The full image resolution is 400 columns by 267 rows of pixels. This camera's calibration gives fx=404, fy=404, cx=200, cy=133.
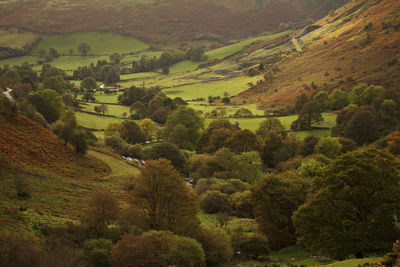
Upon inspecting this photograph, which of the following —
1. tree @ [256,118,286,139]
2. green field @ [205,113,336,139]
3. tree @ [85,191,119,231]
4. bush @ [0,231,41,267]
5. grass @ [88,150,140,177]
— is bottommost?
green field @ [205,113,336,139]

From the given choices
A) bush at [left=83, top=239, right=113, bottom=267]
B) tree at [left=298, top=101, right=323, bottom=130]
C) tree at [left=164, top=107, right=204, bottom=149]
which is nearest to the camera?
bush at [left=83, top=239, right=113, bottom=267]

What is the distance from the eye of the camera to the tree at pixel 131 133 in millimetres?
98312

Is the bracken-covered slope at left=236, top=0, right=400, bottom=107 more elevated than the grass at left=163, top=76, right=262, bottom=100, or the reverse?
the bracken-covered slope at left=236, top=0, right=400, bottom=107

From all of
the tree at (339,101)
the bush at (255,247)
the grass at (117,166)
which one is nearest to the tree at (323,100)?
the tree at (339,101)

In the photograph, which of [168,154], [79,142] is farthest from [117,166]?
[168,154]

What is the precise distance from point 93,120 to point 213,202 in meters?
68.3

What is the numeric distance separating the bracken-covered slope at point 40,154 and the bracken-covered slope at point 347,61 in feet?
324

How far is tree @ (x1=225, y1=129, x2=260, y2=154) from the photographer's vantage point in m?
81.8

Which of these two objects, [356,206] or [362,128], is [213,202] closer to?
[356,206]

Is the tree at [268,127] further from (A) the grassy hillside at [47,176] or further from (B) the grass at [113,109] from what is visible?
(B) the grass at [113,109]

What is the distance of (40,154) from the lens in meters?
51.1

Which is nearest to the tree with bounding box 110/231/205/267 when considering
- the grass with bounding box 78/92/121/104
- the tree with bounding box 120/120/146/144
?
the tree with bounding box 120/120/146/144

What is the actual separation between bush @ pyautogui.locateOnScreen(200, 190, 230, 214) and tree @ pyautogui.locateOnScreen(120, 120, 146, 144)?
48.2 m

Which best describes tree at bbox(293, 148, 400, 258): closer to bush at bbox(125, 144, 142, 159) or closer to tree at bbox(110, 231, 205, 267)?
tree at bbox(110, 231, 205, 267)
